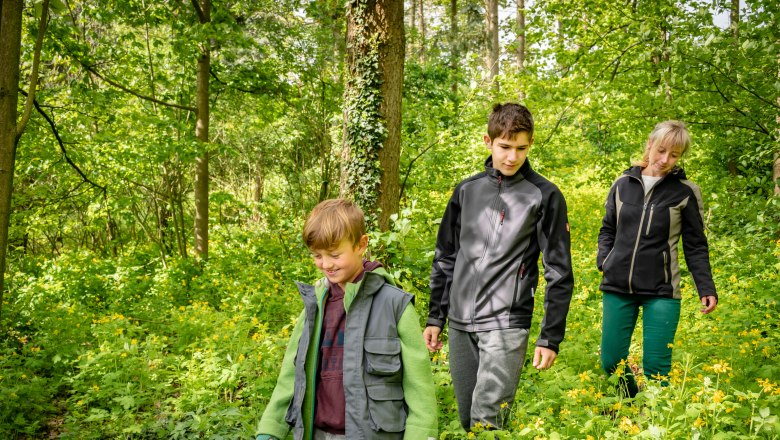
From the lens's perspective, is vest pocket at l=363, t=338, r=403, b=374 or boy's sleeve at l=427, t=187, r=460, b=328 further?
boy's sleeve at l=427, t=187, r=460, b=328

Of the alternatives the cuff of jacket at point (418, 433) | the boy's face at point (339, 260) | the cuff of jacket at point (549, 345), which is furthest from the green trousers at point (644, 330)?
the boy's face at point (339, 260)

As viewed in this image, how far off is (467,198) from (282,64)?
Result: 8330 mm

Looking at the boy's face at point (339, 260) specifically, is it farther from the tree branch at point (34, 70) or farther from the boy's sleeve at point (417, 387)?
the tree branch at point (34, 70)

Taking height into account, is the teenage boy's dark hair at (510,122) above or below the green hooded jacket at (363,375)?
above

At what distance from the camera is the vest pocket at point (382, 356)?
195 centimetres

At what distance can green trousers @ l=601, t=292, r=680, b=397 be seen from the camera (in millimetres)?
3451

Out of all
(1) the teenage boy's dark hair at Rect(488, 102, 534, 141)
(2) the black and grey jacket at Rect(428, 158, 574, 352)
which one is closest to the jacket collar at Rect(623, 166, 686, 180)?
(2) the black and grey jacket at Rect(428, 158, 574, 352)

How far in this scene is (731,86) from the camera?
19.9 ft

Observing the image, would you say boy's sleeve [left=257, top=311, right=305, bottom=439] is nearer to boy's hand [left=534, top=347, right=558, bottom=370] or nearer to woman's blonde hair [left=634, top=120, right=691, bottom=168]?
boy's hand [left=534, top=347, right=558, bottom=370]

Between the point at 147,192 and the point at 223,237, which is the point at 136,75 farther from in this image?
the point at 223,237

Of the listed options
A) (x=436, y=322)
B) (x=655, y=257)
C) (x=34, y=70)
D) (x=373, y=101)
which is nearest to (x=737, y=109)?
(x=655, y=257)

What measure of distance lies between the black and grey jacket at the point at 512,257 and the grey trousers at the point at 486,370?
0.06 metres

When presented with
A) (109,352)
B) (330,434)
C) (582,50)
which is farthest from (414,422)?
(582,50)

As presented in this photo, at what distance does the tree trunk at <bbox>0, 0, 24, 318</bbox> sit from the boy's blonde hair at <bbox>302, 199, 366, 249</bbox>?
224 centimetres
